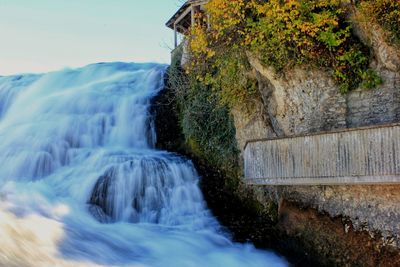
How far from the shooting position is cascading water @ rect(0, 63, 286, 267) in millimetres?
7285

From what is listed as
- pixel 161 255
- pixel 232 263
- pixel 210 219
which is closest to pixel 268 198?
pixel 210 219

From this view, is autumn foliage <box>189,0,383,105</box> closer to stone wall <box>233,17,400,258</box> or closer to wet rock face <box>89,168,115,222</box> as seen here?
stone wall <box>233,17,400,258</box>

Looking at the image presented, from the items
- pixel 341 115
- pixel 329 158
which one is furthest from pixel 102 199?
pixel 341 115

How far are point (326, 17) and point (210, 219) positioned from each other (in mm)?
5011

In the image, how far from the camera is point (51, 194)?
410 inches

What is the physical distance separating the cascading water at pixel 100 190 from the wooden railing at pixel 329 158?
177 centimetres

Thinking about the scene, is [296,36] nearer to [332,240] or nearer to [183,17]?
[332,240]

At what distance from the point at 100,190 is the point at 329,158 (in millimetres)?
5535

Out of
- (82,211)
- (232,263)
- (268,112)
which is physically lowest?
(232,263)

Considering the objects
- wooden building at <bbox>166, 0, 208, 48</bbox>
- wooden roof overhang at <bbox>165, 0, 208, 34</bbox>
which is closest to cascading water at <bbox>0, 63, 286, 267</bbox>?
wooden building at <bbox>166, 0, 208, 48</bbox>

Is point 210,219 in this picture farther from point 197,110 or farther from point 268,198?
point 197,110

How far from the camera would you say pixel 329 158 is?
23.5 ft

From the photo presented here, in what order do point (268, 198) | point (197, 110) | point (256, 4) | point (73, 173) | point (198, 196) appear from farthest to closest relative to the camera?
point (197, 110), point (73, 173), point (198, 196), point (268, 198), point (256, 4)

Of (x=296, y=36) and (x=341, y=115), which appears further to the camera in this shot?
(x=296, y=36)
